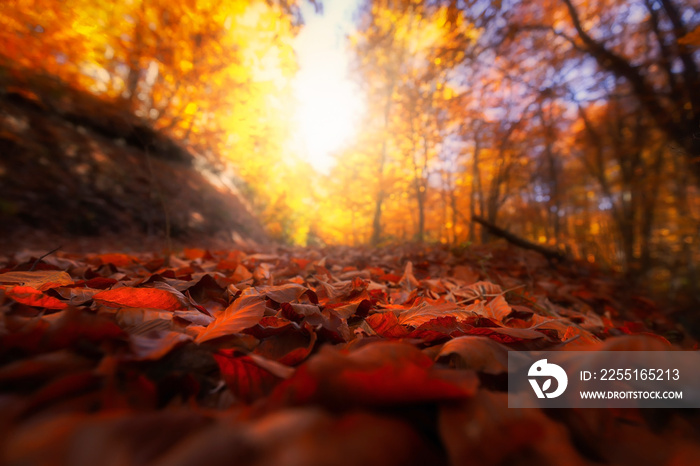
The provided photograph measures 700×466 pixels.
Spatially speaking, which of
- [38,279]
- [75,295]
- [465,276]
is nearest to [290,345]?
[75,295]

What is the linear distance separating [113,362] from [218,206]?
6.80m

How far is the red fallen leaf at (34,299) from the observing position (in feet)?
2.02

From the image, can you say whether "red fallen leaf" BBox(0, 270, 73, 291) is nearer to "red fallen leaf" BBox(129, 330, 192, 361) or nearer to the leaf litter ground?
the leaf litter ground

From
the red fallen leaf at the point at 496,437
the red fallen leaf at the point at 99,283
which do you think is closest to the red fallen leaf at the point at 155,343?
the red fallen leaf at the point at 496,437

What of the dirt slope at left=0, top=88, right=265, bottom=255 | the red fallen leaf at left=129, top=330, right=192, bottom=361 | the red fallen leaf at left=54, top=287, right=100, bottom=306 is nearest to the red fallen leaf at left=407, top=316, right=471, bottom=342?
the red fallen leaf at left=129, top=330, right=192, bottom=361

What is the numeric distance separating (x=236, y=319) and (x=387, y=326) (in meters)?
0.39

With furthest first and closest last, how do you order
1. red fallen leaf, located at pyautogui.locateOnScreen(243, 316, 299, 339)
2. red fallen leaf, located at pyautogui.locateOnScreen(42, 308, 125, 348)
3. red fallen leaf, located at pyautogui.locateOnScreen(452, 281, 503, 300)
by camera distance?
1. red fallen leaf, located at pyautogui.locateOnScreen(452, 281, 503, 300)
2. red fallen leaf, located at pyautogui.locateOnScreen(243, 316, 299, 339)
3. red fallen leaf, located at pyautogui.locateOnScreen(42, 308, 125, 348)

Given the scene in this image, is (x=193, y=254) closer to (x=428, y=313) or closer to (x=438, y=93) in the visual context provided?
(x=428, y=313)

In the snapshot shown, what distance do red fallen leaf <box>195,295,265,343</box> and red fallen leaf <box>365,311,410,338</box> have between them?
305 millimetres

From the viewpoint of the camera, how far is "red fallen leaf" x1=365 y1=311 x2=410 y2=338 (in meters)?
0.69

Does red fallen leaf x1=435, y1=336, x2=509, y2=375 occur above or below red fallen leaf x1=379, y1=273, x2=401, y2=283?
below

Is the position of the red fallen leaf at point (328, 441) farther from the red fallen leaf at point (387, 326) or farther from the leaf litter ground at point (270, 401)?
the red fallen leaf at point (387, 326)

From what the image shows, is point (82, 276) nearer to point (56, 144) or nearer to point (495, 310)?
point (495, 310)

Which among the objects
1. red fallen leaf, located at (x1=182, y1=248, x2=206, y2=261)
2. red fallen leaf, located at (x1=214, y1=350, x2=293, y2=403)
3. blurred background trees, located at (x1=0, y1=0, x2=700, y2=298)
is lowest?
red fallen leaf, located at (x1=214, y1=350, x2=293, y2=403)
